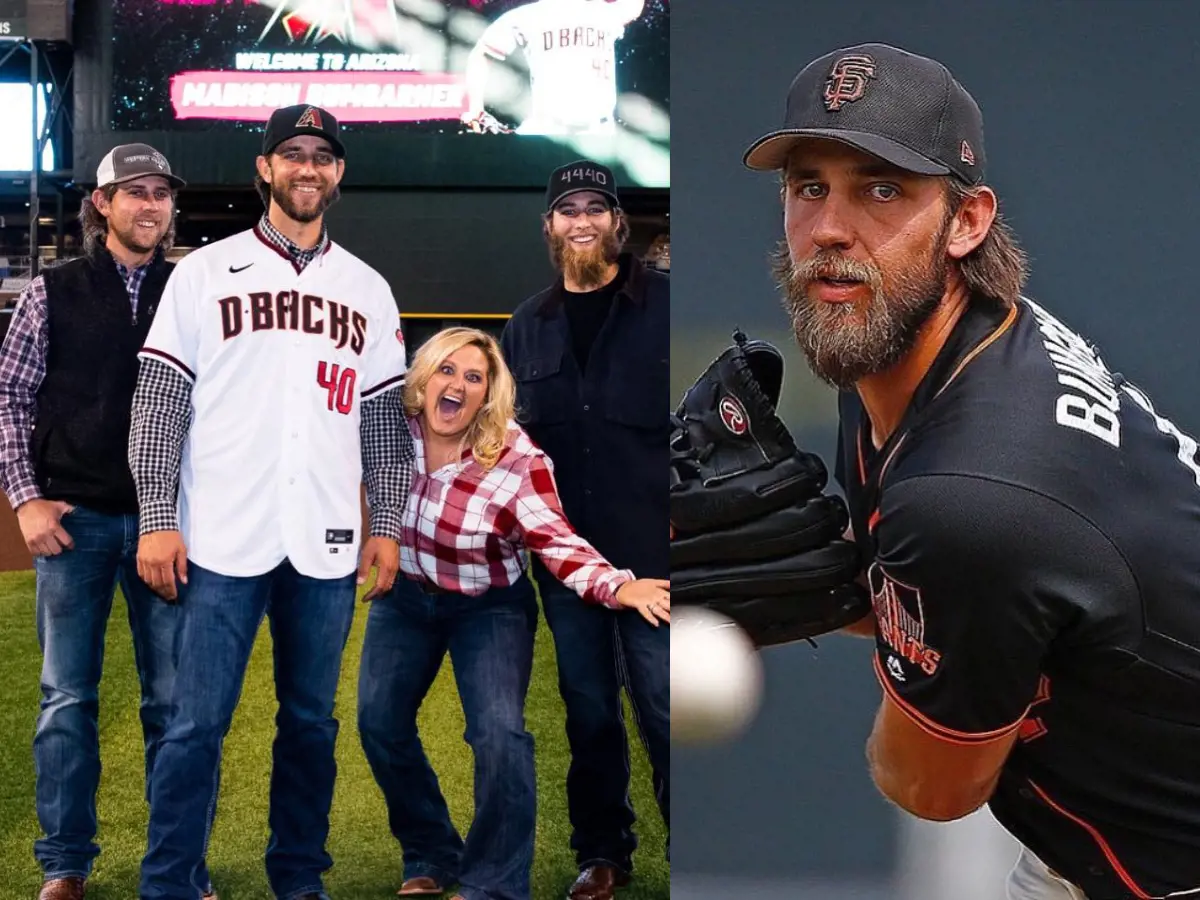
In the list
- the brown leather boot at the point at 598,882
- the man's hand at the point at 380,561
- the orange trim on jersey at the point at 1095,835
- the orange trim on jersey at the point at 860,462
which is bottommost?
the brown leather boot at the point at 598,882

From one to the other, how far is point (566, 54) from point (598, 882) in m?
1.53

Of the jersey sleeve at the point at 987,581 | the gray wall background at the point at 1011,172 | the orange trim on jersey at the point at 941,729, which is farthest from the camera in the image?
the gray wall background at the point at 1011,172

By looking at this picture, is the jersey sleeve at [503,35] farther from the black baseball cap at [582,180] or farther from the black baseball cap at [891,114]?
the black baseball cap at [891,114]

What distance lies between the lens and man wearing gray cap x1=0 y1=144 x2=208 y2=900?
203 cm

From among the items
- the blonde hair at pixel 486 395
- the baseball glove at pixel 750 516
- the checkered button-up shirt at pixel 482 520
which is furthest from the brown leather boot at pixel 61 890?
the baseball glove at pixel 750 516

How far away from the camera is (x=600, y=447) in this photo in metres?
2.15

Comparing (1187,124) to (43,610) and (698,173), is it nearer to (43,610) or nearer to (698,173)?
(698,173)

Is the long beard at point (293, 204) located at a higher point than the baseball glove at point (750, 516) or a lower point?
higher

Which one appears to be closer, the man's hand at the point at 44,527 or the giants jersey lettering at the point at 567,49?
the man's hand at the point at 44,527

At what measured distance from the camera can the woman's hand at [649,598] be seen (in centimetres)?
215

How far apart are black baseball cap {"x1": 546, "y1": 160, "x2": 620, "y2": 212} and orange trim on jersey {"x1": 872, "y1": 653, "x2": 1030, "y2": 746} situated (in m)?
1.01

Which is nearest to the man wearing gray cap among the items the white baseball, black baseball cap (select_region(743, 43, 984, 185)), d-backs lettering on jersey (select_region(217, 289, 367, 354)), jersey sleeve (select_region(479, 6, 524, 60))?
d-backs lettering on jersey (select_region(217, 289, 367, 354))

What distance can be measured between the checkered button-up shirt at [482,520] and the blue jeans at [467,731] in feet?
0.16

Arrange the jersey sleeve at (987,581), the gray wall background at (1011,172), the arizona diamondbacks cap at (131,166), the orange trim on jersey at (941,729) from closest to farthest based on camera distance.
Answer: the jersey sleeve at (987,581) → the orange trim on jersey at (941,729) → the arizona diamondbacks cap at (131,166) → the gray wall background at (1011,172)
